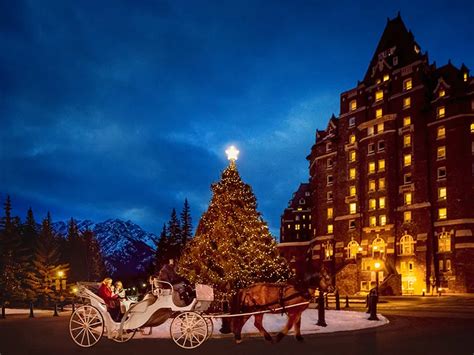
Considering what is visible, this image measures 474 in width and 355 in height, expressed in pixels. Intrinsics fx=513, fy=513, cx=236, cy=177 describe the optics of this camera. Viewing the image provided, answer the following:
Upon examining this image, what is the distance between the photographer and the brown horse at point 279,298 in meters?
13.5

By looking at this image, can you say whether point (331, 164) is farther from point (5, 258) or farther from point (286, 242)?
point (5, 258)

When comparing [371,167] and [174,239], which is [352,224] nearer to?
[371,167]

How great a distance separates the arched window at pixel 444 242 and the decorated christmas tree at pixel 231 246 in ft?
142

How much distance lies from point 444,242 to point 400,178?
10229 mm

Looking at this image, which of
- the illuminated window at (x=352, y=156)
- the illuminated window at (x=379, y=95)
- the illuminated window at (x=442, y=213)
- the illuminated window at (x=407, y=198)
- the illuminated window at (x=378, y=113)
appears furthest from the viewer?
the illuminated window at (x=352, y=156)

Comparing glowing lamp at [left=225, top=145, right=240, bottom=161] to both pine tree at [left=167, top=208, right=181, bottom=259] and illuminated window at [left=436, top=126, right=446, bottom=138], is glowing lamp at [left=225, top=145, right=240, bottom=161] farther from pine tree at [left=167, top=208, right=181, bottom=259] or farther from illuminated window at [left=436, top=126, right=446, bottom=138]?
pine tree at [left=167, top=208, right=181, bottom=259]

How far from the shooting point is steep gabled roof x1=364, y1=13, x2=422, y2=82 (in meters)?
69.9

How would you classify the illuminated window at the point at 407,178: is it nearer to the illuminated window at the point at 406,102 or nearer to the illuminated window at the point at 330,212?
the illuminated window at the point at 406,102

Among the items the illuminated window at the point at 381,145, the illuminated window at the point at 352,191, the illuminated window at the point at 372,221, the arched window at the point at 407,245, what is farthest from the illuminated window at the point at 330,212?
the arched window at the point at 407,245

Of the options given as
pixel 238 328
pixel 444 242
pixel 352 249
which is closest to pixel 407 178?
pixel 444 242

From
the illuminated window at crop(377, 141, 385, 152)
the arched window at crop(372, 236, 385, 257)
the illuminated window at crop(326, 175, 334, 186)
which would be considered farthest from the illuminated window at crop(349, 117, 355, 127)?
the arched window at crop(372, 236, 385, 257)

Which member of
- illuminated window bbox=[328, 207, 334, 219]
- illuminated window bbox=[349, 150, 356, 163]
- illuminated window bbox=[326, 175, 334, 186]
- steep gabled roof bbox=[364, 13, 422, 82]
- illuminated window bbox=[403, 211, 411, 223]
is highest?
steep gabled roof bbox=[364, 13, 422, 82]

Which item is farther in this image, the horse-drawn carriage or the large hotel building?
the large hotel building

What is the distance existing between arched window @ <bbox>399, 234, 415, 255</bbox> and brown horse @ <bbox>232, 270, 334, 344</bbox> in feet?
174
